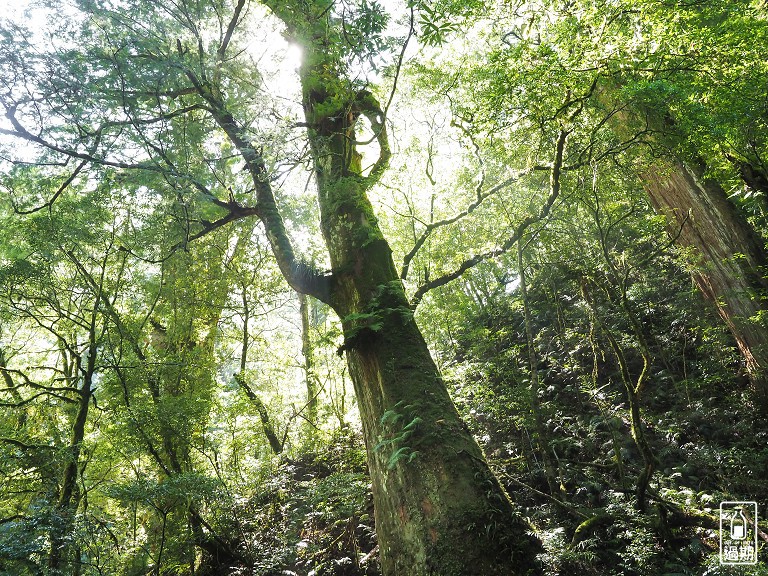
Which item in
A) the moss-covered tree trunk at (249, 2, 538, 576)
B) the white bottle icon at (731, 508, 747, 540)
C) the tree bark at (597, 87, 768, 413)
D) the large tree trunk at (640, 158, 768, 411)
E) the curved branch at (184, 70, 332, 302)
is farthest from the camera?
the large tree trunk at (640, 158, 768, 411)

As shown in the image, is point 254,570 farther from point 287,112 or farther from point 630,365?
point 630,365

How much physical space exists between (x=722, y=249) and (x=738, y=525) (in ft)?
13.5

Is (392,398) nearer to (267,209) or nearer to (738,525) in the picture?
(267,209)

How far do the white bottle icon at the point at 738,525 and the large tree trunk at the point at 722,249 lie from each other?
2595mm

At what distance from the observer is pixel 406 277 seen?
19.2 ft

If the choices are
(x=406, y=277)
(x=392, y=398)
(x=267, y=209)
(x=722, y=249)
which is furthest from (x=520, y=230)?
(x=722, y=249)

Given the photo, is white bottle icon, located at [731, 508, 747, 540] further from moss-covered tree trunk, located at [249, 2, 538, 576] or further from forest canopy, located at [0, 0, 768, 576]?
moss-covered tree trunk, located at [249, 2, 538, 576]

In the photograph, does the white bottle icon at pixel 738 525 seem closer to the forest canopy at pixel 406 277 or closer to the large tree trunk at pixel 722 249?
the forest canopy at pixel 406 277

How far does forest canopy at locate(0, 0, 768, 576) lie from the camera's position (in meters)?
4.00

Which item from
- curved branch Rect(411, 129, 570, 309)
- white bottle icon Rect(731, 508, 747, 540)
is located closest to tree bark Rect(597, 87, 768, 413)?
curved branch Rect(411, 129, 570, 309)

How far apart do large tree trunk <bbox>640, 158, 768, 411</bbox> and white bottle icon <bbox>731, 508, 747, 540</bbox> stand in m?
2.60

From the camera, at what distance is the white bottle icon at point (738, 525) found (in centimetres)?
394

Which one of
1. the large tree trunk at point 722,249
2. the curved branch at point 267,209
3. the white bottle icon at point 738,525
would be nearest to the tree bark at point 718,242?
the large tree trunk at point 722,249

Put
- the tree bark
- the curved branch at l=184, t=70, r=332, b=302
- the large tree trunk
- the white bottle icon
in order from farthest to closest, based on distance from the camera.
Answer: the large tree trunk < the tree bark < the curved branch at l=184, t=70, r=332, b=302 < the white bottle icon
